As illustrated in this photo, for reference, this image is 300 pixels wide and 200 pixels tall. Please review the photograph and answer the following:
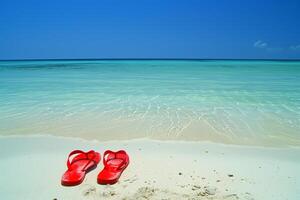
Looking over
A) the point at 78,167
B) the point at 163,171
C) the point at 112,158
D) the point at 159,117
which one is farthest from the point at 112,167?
the point at 159,117

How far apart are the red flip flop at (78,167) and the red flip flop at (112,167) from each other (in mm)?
163

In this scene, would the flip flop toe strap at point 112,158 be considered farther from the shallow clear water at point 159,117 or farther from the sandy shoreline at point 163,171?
the shallow clear water at point 159,117

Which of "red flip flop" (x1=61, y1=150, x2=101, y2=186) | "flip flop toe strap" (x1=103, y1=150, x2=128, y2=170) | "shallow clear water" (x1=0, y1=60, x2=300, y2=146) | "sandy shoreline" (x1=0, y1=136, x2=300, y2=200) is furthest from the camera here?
"shallow clear water" (x1=0, y1=60, x2=300, y2=146)

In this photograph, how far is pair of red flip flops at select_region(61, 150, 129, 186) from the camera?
2.92 m

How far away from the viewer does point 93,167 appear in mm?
3363

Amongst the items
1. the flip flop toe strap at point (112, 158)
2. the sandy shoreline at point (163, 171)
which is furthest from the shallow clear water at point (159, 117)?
the flip flop toe strap at point (112, 158)

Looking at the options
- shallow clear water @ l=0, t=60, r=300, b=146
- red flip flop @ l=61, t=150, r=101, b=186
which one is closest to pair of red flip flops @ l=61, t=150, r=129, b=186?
red flip flop @ l=61, t=150, r=101, b=186

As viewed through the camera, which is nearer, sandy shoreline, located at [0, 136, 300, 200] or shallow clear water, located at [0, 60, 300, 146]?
sandy shoreline, located at [0, 136, 300, 200]

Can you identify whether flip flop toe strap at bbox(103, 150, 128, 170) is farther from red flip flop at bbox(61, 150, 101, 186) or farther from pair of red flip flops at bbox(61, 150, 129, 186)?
red flip flop at bbox(61, 150, 101, 186)

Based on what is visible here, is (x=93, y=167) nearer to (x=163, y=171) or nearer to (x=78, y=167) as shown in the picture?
(x=78, y=167)

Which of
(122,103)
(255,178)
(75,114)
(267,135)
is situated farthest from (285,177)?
(122,103)

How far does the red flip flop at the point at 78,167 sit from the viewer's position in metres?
2.90

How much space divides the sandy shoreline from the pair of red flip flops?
7cm

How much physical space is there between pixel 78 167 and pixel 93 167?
23cm
